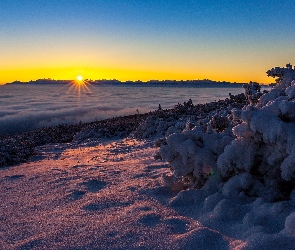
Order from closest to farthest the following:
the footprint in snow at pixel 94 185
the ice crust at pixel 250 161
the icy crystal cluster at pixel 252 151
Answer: the ice crust at pixel 250 161
the icy crystal cluster at pixel 252 151
the footprint in snow at pixel 94 185

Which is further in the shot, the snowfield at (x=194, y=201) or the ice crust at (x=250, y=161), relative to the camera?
the ice crust at (x=250, y=161)

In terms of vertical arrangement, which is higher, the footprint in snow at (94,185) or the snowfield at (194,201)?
the snowfield at (194,201)

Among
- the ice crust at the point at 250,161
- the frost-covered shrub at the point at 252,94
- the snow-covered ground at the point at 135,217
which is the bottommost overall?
the snow-covered ground at the point at 135,217

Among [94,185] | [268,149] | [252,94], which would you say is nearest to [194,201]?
[268,149]

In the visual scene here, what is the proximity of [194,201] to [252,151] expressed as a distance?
711 mm

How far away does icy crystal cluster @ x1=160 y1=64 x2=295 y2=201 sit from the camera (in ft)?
8.84

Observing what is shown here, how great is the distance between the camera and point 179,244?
219 cm

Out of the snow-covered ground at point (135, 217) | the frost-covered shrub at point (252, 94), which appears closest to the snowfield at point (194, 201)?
the snow-covered ground at point (135, 217)

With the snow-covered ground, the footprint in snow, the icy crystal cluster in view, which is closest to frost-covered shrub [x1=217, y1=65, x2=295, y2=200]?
the icy crystal cluster

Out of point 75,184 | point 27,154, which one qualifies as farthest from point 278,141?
point 27,154

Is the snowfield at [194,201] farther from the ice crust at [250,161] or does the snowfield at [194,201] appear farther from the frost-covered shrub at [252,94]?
the frost-covered shrub at [252,94]

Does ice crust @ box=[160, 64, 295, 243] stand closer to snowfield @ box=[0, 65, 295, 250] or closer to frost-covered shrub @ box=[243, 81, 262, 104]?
snowfield @ box=[0, 65, 295, 250]

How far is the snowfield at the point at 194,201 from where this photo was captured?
230 cm

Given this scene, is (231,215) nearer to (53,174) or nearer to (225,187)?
(225,187)
